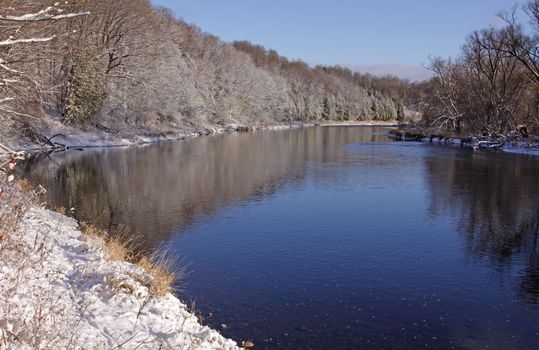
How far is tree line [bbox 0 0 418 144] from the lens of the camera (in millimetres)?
12438

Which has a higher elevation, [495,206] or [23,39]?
[23,39]

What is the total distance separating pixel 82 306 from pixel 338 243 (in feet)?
23.1

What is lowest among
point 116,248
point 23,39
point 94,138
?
point 116,248

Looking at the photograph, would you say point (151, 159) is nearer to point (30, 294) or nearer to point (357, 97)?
point (30, 294)

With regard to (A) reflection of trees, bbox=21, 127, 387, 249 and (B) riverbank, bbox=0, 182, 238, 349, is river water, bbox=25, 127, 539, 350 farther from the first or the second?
(B) riverbank, bbox=0, 182, 238, 349

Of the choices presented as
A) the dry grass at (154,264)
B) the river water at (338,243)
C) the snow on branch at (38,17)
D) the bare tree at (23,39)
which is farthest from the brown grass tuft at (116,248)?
the snow on branch at (38,17)

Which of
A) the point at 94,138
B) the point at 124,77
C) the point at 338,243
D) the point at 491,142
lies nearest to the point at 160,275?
the point at 338,243

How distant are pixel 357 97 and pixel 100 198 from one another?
108 m

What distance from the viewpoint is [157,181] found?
20.1 meters

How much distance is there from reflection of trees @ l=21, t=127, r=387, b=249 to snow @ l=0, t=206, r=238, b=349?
4380 millimetres

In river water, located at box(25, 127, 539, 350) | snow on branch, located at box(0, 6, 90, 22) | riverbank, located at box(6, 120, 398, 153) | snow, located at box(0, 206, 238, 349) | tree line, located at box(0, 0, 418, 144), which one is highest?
tree line, located at box(0, 0, 418, 144)

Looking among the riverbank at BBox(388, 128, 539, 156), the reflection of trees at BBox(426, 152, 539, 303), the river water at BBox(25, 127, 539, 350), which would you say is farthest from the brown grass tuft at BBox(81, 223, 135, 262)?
the riverbank at BBox(388, 128, 539, 156)

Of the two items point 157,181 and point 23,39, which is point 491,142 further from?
point 23,39

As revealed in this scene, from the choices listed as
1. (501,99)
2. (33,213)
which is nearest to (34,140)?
(33,213)
